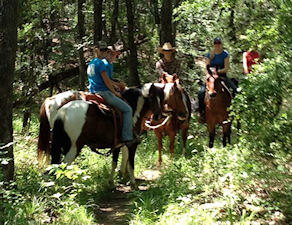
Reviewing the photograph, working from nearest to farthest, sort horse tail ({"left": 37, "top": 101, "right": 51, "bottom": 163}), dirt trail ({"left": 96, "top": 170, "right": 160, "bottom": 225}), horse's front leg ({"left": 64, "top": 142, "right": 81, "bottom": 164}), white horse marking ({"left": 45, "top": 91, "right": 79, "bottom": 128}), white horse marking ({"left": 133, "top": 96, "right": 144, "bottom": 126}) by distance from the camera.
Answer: dirt trail ({"left": 96, "top": 170, "right": 160, "bottom": 225}) < horse's front leg ({"left": 64, "top": 142, "right": 81, "bottom": 164}) < horse tail ({"left": 37, "top": 101, "right": 51, "bottom": 163}) < white horse marking ({"left": 45, "top": 91, "right": 79, "bottom": 128}) < white horse marking ({"left": 133, "top": 96, "right": 144, "bottom": 126})

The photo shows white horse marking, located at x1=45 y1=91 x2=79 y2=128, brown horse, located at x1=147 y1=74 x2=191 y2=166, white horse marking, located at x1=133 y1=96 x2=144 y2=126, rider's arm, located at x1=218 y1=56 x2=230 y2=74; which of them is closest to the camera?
white horse marking, located at x1=45 y1=91 x2=79 y2=128

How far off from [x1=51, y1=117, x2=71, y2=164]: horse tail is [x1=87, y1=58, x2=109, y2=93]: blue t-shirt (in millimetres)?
1247

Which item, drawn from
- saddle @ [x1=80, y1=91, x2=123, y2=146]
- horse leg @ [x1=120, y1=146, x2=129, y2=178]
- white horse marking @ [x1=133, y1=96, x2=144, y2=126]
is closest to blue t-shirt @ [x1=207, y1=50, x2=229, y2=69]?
white horse marking @ [x1=133, y1=96, x2=144, y2=126]

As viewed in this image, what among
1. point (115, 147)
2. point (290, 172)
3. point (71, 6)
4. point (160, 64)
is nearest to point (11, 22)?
point (115, 147)

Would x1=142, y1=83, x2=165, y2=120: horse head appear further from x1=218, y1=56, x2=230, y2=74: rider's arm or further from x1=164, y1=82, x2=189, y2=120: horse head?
x1=218, y1=56, x2=230, y2=74: rider's arm

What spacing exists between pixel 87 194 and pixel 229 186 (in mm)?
2781

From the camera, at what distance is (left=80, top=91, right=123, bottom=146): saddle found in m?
7.49

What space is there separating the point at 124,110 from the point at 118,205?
183 cm

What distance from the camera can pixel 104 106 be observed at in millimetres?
7555

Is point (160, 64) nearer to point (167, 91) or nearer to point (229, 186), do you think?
point (167, 91)

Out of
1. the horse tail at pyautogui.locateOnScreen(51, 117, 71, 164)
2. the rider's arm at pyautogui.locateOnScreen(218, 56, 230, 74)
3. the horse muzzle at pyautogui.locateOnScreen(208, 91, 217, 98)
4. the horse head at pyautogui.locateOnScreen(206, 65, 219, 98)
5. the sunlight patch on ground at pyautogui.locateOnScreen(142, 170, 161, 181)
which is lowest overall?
the sunlight patch on ground at pyautogui.locateOnScreen(142, 170, 161, 181)

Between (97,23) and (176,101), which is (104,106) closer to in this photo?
(176,101)

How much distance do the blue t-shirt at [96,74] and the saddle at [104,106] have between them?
0.60 feet

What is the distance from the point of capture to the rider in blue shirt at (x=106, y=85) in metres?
7.49
